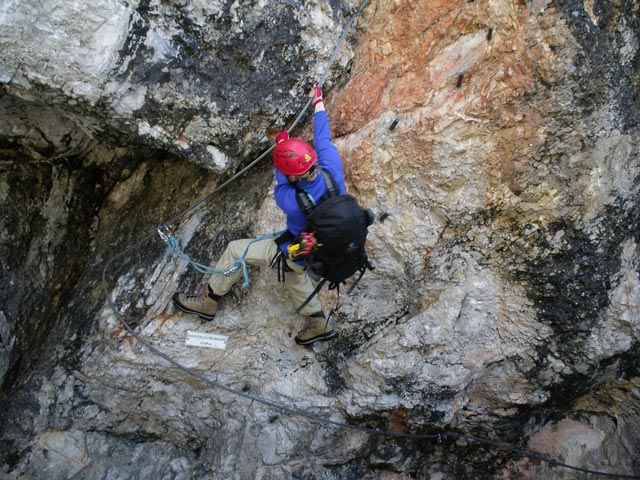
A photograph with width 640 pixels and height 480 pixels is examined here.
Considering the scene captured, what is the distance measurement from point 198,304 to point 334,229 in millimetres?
2065

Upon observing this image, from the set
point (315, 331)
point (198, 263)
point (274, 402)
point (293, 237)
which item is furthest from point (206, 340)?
point (293, 237)

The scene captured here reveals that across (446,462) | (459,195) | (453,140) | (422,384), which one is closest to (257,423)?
(422,384)

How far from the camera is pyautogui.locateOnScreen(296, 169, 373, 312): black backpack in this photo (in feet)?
12.2

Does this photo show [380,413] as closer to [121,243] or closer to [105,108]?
[121,243]

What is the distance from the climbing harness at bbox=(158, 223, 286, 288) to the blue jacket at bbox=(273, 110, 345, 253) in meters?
0.38

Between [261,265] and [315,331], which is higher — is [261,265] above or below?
above

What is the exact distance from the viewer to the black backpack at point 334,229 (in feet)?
12.2

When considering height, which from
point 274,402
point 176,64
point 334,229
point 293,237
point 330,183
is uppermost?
point 176,64

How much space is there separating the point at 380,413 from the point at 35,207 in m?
4.56

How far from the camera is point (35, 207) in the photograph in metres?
5.83

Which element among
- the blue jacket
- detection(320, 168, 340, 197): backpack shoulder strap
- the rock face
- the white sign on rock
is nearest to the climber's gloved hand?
the rock face

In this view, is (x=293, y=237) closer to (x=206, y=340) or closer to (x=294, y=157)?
(x=294, y=157)

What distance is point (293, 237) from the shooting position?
436 cm

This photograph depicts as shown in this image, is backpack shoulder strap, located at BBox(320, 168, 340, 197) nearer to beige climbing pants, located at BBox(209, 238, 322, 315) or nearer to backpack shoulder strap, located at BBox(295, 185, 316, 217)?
backpack shoulder strap, located at BBox(295, 185, 316, 217)
